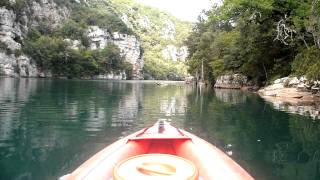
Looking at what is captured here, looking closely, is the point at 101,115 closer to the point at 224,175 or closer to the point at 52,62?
the point at 224,175

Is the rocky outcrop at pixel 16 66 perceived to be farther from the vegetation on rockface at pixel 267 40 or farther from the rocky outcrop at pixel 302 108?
the rocky outcrop at pixel 302 108

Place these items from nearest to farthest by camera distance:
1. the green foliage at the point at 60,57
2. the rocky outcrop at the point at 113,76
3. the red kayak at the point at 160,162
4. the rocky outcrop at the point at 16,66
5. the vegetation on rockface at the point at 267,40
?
1. the red kayak at the point at 160,162
2. the vegetation on rockface at the point at 267,40
3. the rocky outcrop at the point at 16,66
4. the green foliage at the point at 60,57
5. the rocky outcrop at the point at 113,76

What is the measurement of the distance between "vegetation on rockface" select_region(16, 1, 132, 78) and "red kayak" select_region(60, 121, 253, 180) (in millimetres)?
102561

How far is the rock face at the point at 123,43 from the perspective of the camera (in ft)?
480

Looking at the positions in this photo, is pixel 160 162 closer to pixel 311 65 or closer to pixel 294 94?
pixel 311 65

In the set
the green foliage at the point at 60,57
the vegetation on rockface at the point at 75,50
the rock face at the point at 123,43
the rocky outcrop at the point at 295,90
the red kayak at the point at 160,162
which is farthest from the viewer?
the rock face at the point at 123,43

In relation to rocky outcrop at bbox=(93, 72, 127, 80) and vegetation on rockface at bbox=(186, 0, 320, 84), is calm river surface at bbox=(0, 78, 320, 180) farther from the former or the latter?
rocky outcrop at bbox=(93, 72, 127, 80)

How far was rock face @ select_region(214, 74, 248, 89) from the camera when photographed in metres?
52.7

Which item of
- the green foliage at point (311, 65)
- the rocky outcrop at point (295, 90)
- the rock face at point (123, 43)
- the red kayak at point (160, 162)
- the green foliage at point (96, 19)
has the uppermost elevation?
the green foliage at point (96, 19)

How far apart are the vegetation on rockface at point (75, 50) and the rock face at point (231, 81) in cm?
6160

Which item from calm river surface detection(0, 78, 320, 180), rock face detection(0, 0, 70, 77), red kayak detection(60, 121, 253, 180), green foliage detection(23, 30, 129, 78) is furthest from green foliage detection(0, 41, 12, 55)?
red kayak detection(60, 121, 253, 180)

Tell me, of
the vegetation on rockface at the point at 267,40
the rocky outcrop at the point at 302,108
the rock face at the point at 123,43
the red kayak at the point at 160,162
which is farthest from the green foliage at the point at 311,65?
the rock face at the point at 123,43

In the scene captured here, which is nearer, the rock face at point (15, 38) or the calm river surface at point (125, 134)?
the calm river surface at point (125, 134)

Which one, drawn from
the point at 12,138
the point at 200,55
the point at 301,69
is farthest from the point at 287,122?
the point at 200,55
